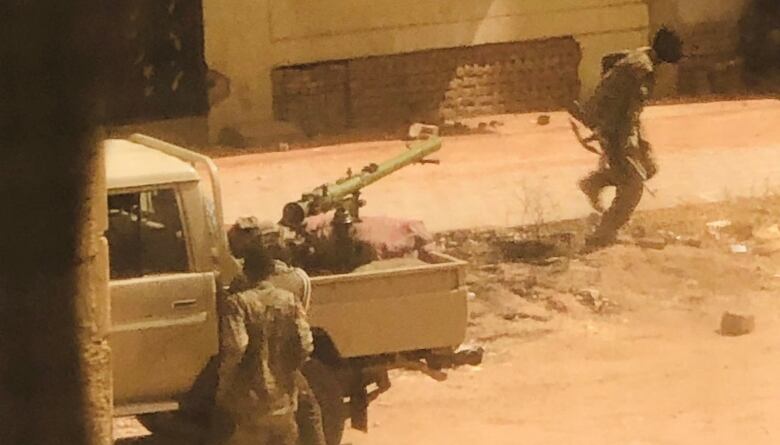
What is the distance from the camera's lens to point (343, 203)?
8.07 metres

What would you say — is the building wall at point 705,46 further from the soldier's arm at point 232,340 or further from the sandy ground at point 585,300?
the soldier's arm at point 232,340

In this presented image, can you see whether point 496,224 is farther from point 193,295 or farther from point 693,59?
point 693,59

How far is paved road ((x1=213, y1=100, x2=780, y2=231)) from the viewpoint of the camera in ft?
44.4

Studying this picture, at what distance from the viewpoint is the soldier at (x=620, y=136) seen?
11.6m

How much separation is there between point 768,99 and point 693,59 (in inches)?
68.4

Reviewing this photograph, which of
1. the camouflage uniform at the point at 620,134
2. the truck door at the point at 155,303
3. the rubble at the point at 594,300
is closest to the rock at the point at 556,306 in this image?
the rubble at the point at 594,300

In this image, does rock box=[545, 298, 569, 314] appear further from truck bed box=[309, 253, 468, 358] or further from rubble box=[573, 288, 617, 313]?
truck bed box=[309, 253, 468, 358]

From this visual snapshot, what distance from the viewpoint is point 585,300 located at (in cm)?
1052

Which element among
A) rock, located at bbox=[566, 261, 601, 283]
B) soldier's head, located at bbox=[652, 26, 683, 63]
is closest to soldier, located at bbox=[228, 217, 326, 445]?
rock, located at bbox=[566, 261, 601, 283]

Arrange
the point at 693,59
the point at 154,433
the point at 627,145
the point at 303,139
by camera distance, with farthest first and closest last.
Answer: the point at 693,59, the point at 303,139, the point at 627,145, the point at 154,433

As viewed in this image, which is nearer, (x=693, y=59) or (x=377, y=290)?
(x=377, y=290)

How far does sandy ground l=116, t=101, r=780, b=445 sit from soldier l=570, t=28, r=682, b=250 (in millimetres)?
341

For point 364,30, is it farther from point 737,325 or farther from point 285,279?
point 285,279

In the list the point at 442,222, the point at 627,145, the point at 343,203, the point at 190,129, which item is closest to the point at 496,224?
the point at 442,222
